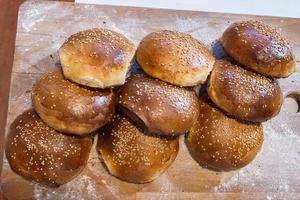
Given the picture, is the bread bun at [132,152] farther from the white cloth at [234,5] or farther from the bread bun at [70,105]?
the white cloth at [234,5]

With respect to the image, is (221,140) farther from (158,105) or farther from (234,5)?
(234,5)

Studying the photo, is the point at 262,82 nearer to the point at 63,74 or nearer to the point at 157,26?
the point at 157,26

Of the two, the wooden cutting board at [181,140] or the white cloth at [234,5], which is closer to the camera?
the wooden cutting board at [181,140]

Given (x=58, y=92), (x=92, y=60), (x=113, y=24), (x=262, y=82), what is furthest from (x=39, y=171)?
(x=262, y=82)

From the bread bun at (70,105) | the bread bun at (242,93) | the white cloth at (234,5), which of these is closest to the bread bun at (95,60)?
the bread bun at (70,105)

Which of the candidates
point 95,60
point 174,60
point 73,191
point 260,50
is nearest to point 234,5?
point 260,50

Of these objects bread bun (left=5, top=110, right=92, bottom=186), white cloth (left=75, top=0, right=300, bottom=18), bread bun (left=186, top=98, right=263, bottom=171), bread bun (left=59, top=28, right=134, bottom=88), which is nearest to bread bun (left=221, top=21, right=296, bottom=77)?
bread bun (left=186, top=98, right=263, bottom=171)
